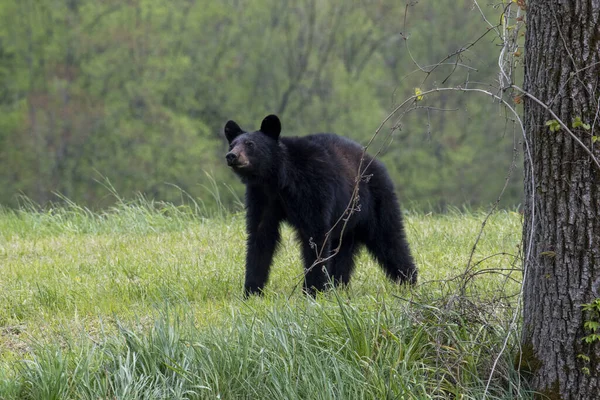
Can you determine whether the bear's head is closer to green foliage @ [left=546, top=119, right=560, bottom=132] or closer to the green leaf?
green foliage @ [left=546, top=119, right=560, bottom=132]

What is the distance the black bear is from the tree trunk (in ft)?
7.12

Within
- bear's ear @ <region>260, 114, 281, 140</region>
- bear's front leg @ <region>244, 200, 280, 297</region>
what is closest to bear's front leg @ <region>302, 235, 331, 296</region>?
bear's front leg @ <region>244, 200, 280, 297</region>

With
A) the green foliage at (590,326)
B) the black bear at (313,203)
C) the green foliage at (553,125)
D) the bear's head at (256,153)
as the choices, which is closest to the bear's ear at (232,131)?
the black bear at (313,203)

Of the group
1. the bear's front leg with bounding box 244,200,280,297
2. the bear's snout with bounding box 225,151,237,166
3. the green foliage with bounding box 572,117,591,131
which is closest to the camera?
the green foliage with bounding box 572,117,591,131

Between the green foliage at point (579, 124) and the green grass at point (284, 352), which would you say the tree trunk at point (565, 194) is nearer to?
→ the green foliage at point (579, 124)

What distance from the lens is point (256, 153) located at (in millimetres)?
5488

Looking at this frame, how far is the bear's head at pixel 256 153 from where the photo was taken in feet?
17.7

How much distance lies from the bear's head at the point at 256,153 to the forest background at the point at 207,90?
53.0 feet

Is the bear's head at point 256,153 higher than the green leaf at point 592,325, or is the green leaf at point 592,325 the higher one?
the bear's head at point 256,153

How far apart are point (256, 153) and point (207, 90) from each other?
19.7m

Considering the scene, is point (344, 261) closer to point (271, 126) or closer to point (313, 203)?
point (313, 203)

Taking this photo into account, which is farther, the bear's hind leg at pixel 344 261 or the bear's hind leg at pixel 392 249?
the bear's hind leg at pixel 392 249

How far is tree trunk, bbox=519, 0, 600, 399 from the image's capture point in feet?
9.96

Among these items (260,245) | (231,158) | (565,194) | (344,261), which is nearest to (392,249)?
(344,261)
